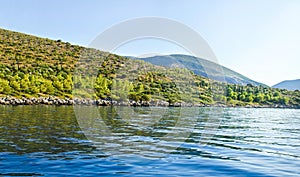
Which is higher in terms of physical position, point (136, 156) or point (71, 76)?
point (71, 76)

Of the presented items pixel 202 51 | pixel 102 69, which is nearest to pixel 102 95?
pixel 102 69

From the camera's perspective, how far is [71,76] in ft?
424

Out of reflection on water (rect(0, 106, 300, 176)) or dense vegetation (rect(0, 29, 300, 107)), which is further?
dense vegetation (rect(0, 29, 300, 107))

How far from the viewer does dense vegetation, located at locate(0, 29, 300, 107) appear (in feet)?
354

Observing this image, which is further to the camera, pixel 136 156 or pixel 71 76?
pixel 71 76

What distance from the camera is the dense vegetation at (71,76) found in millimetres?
107812

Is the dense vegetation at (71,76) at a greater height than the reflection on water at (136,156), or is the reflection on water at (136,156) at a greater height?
the dense vegetation at (71,76)

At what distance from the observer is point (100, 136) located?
85.4 feet

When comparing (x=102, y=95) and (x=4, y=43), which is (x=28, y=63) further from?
(x=102, y=95)

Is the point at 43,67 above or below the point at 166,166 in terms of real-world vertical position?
above

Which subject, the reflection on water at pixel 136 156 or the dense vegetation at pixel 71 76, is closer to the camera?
the reflection on water at pixel 136 156

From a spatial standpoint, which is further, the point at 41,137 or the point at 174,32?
the point at 174,32

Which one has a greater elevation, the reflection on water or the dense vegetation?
the dense vegetation

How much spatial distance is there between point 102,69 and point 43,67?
2462 centimetres
